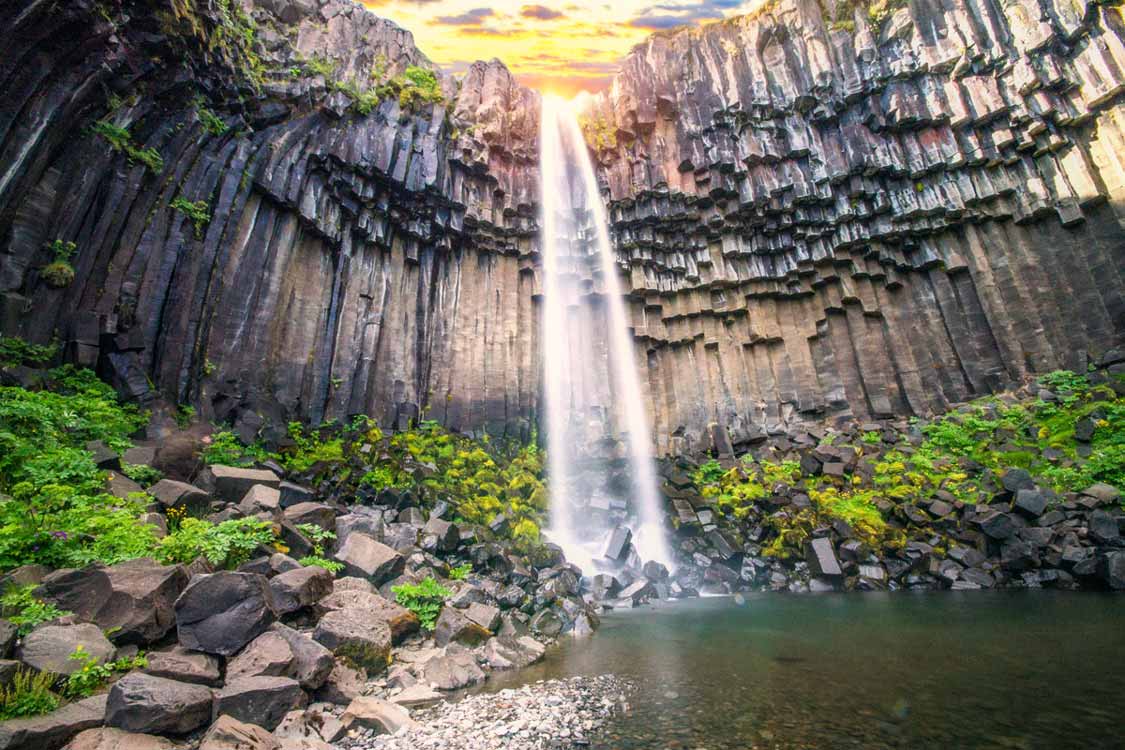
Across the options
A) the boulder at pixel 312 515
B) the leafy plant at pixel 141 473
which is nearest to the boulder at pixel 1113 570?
the boulder at pixel 312 515

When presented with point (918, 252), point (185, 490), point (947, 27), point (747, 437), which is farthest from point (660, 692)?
point (947, 27)

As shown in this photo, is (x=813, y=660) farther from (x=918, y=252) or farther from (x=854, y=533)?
(x=918, y=252)

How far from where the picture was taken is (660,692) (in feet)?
17.2

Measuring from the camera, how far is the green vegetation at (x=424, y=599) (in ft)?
23.2

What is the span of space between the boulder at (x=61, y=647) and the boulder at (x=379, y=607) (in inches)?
87.3

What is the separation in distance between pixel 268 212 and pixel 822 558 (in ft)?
59.6

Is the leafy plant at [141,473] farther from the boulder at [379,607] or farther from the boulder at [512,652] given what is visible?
the boulder at [512,652]

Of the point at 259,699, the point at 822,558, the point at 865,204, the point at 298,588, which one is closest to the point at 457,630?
the point at 298,588

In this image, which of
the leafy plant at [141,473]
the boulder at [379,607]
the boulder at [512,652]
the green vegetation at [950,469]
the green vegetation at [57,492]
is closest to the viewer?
the green vegetation at [57,492]

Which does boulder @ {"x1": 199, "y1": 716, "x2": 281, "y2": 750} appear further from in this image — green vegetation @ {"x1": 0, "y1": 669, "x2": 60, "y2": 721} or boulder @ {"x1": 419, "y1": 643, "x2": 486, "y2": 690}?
boulder @ {"x1": 419, "y1": 643, "x2": 486, "y2": 690}

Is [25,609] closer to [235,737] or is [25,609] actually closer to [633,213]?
[235,737]

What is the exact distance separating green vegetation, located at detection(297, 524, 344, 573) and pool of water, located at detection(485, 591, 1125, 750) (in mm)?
2971

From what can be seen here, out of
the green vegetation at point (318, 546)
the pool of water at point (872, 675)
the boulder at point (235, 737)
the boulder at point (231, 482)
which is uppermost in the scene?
the boulder at point (231, 482)

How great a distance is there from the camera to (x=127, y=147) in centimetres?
1145
